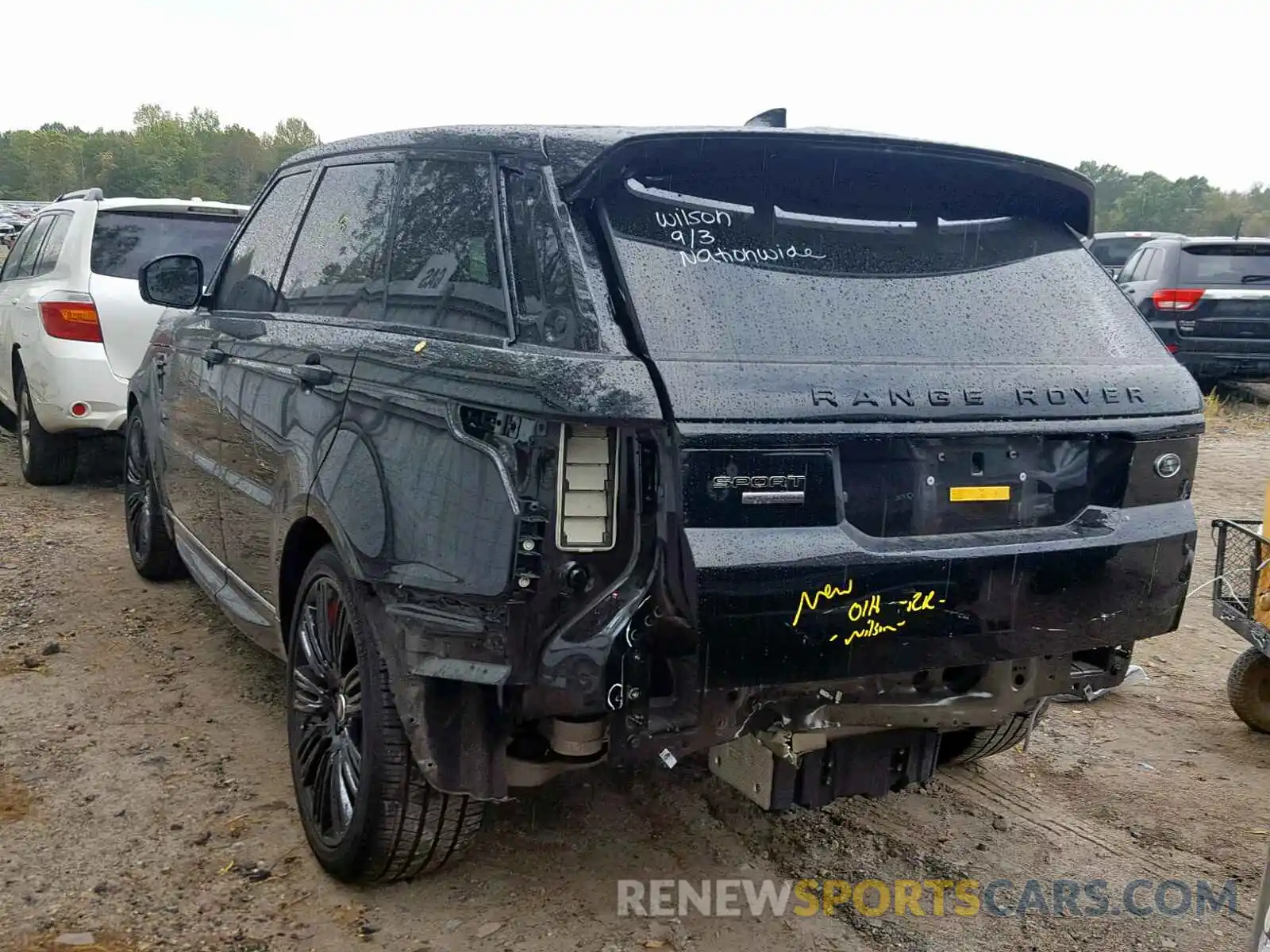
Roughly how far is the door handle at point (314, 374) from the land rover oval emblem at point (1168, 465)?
2.13 metres

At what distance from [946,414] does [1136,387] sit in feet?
2.03

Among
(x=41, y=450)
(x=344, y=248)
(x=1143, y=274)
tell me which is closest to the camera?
(x=344, y=248)

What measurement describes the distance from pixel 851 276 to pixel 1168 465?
3.09ft

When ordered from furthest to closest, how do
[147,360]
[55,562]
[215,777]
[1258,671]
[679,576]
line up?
[55,562] → [147,360] → [1258,671] → [215,777] → [679,576]

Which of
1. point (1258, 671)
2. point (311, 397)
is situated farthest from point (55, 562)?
point (1258, 671)

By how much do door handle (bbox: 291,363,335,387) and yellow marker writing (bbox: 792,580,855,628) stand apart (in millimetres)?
1454

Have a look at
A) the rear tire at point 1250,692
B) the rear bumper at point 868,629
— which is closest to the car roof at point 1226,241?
the rear tire at point 1250,692

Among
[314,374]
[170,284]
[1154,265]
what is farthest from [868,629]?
[1154,265]

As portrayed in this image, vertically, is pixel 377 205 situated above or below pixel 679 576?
above

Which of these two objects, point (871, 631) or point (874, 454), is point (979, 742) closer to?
point (871, 631)

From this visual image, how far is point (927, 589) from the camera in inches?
101

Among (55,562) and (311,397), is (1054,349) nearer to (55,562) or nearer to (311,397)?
(311,397)

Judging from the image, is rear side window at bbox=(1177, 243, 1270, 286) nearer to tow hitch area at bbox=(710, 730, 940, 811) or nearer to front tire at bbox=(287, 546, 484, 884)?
tow hitch area at bbox=(710, 730, 940, 811)

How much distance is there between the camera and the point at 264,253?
13.7 feet
